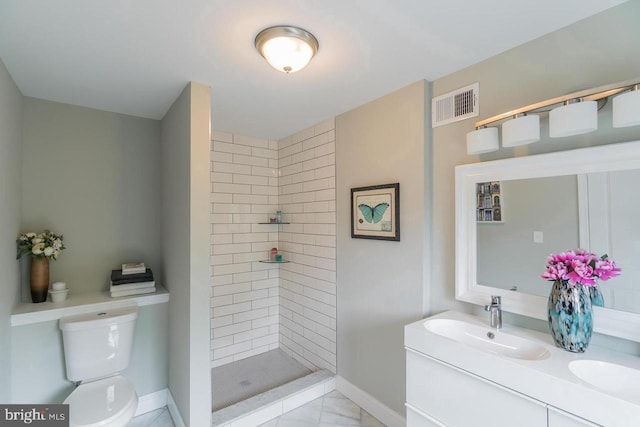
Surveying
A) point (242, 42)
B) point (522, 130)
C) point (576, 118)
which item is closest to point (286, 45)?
point (242, 42)

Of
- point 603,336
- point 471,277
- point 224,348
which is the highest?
point 471,277

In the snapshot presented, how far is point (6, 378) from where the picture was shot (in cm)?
169

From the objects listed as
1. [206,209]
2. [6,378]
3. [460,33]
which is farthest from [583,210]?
[6,378]

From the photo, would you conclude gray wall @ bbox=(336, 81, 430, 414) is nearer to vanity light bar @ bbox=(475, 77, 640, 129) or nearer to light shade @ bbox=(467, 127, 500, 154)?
light shade @ bbox=(467, 127, 500, 154)

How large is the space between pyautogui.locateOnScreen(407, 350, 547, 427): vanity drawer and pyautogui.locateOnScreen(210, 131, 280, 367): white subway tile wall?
1.99 meters

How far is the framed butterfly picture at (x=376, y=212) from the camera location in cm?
Result: 202

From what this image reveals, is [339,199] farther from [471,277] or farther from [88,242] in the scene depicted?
[88,242]

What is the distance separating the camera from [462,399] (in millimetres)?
1322

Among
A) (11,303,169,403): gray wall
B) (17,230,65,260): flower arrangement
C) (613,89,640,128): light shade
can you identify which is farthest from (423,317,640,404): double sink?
(17,230,65,260): flower arrangement

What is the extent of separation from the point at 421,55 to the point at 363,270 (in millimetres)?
1477

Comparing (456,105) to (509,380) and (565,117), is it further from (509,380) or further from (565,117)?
(509,380)

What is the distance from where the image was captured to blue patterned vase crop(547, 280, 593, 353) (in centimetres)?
120

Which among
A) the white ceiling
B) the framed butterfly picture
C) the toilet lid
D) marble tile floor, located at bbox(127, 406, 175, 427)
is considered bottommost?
marble tile floor, located at bbox(127, 406, 175, 427)

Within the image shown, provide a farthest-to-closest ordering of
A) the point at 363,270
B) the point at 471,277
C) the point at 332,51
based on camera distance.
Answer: the point at 363,270 → the point at 471,277 → the point at 332,51
